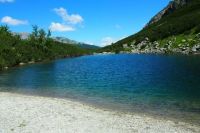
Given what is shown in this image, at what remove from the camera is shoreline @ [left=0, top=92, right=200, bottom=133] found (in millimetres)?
32375

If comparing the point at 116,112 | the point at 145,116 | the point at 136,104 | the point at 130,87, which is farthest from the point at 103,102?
the point at 130,87

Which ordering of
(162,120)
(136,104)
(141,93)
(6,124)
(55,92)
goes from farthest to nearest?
(55,92) < (141,93) < (136,104) < (162,120) < (6,124)

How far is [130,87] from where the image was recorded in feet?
217

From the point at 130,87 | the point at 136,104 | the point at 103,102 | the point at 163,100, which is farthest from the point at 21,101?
the point at 130,87

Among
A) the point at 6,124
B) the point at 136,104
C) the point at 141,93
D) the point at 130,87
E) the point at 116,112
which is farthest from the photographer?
the point at 130,87

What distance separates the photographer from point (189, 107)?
4403cm

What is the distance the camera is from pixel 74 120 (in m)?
36.0

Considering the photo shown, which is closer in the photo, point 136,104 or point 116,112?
point 116,112

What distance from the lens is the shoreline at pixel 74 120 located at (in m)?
32.4

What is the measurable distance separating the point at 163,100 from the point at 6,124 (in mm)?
24667

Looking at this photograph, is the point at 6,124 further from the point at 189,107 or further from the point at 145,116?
the point at 189,107

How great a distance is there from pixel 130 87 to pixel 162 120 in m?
29.3

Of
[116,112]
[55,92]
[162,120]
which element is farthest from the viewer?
Answer: [55,92]

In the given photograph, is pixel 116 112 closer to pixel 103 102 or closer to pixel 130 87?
pixel 103 102
